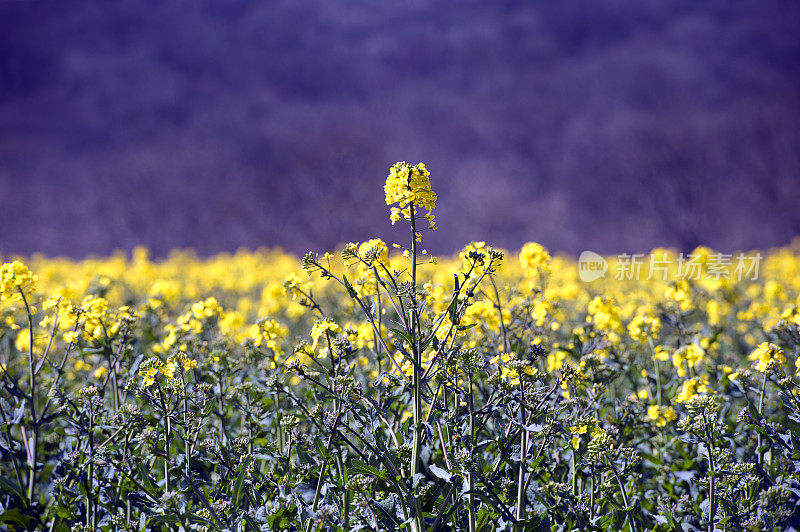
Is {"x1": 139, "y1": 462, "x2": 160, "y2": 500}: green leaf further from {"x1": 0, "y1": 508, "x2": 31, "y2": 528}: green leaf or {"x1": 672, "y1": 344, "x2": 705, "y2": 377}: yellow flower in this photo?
{"x1": 672, "y1": 344, "x2": 705, "y2": 377}: yellow flower

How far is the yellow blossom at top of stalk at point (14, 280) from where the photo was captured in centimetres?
250

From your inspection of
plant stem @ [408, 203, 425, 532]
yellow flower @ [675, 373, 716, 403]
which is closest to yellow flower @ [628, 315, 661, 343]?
Result: yellow flower @ [675, 373, 716, 403]

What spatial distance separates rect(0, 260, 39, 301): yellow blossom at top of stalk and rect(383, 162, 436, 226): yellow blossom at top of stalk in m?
1.70

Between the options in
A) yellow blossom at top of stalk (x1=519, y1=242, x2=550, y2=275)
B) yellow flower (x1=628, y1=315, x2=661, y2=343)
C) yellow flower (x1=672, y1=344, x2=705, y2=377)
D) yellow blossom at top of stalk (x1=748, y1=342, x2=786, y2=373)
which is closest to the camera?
yellow blossom at top of stalk (x1=748, y1=342, x2=786, y2=373)

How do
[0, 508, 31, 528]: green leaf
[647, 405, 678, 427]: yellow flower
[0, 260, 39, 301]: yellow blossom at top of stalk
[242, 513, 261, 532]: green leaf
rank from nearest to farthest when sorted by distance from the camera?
1. [242, 513, 261, 532]: green leaf
2. [0, 508, 31, 528]: green leaf
3. [0, 260, 39, 301]: yellow blossom at top of stalk
4. [647, 405, 678, 427]: yellow flower

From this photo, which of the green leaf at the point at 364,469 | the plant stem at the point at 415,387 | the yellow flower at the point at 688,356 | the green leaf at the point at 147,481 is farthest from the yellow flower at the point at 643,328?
the green leaf at the point at 147,481

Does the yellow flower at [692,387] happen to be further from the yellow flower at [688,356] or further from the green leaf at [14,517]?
the green leaf at [14,517]

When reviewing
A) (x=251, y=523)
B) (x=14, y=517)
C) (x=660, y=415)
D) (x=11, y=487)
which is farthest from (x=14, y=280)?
(x=660, y=415)

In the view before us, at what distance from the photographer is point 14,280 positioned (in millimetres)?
2531

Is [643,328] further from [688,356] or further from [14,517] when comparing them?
[14,517]

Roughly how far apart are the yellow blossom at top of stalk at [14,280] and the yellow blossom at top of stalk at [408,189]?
170 centimetres

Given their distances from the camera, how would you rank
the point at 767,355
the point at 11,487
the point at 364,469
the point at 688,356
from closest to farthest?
the point at 364,469
the point at 11,487
the point at 767,355
the point at 688,356

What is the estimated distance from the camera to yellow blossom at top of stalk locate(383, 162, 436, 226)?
194cm

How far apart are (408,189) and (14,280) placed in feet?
5.90
